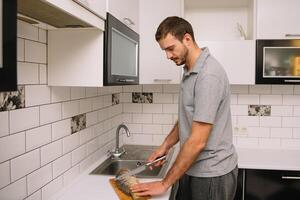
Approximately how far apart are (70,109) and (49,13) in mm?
743

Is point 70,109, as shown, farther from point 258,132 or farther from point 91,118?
point 258,132

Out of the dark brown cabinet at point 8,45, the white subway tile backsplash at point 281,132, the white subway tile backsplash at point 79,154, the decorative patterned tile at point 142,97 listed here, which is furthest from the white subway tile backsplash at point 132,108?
the dark brown cabinet at point 8,45

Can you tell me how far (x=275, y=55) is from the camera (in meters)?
2.36

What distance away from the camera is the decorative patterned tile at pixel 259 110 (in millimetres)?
2754

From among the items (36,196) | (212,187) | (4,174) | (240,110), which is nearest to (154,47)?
(240,110)

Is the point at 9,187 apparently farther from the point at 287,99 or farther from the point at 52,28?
the point at 287,99

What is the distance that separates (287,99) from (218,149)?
1.39 metres

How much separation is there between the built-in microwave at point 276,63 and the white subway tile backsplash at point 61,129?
1.44m

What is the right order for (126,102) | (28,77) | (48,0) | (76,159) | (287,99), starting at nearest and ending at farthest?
1. (48,0)
2. (28,77)
3. (76,159)
4. (287,99)
5. (126,102)

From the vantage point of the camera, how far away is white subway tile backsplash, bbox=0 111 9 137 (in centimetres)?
115

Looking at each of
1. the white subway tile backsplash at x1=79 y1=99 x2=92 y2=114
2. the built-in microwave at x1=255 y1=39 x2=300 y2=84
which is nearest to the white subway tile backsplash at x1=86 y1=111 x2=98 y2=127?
the white subway tile backsplash at x1=79 y1=99 x2=92 y2=114

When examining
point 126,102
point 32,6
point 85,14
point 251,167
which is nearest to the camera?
point 32,6


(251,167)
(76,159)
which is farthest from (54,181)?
(251,167)

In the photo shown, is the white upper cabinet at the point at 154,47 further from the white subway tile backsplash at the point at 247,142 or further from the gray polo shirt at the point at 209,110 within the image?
the white subway tile backsplash at the point at 247,142
